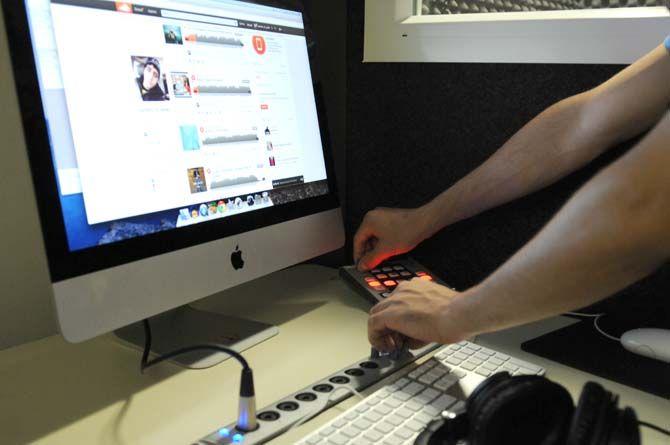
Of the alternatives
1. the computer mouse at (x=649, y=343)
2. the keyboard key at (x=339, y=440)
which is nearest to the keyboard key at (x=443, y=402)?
the keyboard key at (x=339, y=440)

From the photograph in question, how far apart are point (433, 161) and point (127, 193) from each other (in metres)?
0.51

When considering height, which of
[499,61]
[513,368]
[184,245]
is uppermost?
[499,61]

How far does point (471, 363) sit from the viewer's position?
25.5 inches

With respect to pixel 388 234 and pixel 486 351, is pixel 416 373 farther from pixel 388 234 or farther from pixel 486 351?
pixel 388 234

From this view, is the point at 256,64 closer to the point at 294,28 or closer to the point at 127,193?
the point at 294,28

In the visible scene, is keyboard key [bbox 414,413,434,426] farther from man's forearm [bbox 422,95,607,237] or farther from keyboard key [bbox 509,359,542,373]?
man's forearm [bbox 422,95,607,237]

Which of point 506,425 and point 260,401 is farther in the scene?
point 260,401

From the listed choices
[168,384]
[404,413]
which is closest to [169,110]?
[168,384]

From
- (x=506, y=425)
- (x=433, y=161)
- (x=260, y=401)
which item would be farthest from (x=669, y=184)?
(x=433, y=161)

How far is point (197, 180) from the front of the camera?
0.67 metres

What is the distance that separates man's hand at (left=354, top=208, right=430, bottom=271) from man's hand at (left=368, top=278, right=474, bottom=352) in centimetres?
23

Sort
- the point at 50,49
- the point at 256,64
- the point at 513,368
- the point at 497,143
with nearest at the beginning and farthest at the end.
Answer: the point at 50,49, the point at 513,368, the point at 256,64, the point at 497,143

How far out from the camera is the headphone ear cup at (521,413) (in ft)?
1.36

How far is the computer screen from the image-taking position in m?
0.55
